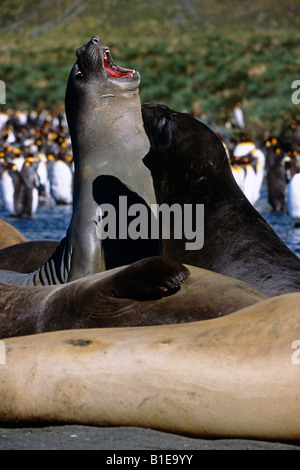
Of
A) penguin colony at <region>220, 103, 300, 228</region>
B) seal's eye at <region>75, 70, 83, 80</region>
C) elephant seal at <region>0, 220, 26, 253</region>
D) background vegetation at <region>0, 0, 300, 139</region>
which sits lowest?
elephant seal at <region>0, 220, 26, 253</region>

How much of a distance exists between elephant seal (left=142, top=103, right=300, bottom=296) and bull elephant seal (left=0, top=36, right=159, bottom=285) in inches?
4.5

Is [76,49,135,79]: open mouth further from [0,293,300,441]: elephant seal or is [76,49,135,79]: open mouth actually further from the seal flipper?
[0,293,300,441]: elephant seal

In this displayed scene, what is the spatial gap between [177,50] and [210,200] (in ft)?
141

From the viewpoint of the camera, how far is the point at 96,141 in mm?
4578

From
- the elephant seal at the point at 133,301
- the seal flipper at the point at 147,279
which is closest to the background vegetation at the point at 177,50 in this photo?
the elephant seal at the point at 133,301

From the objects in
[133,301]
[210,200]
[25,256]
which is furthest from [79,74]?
[133,301]

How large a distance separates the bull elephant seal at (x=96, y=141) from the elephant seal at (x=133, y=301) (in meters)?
0.87

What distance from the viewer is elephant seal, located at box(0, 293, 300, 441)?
2.63 metres

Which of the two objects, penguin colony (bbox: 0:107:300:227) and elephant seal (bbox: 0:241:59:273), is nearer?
elephant seal (bbox: 0:241:59:273)

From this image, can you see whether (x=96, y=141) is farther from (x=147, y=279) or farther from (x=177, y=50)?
(x=177, y=50)

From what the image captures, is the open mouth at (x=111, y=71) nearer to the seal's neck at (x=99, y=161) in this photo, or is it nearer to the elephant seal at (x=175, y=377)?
the seal's neck at (x=99, y=161)

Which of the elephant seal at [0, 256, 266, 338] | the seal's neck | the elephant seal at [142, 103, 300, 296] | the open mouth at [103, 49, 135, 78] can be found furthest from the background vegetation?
the elephant seal at [0, 256, 266, 338]

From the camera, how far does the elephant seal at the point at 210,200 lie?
161 inches
